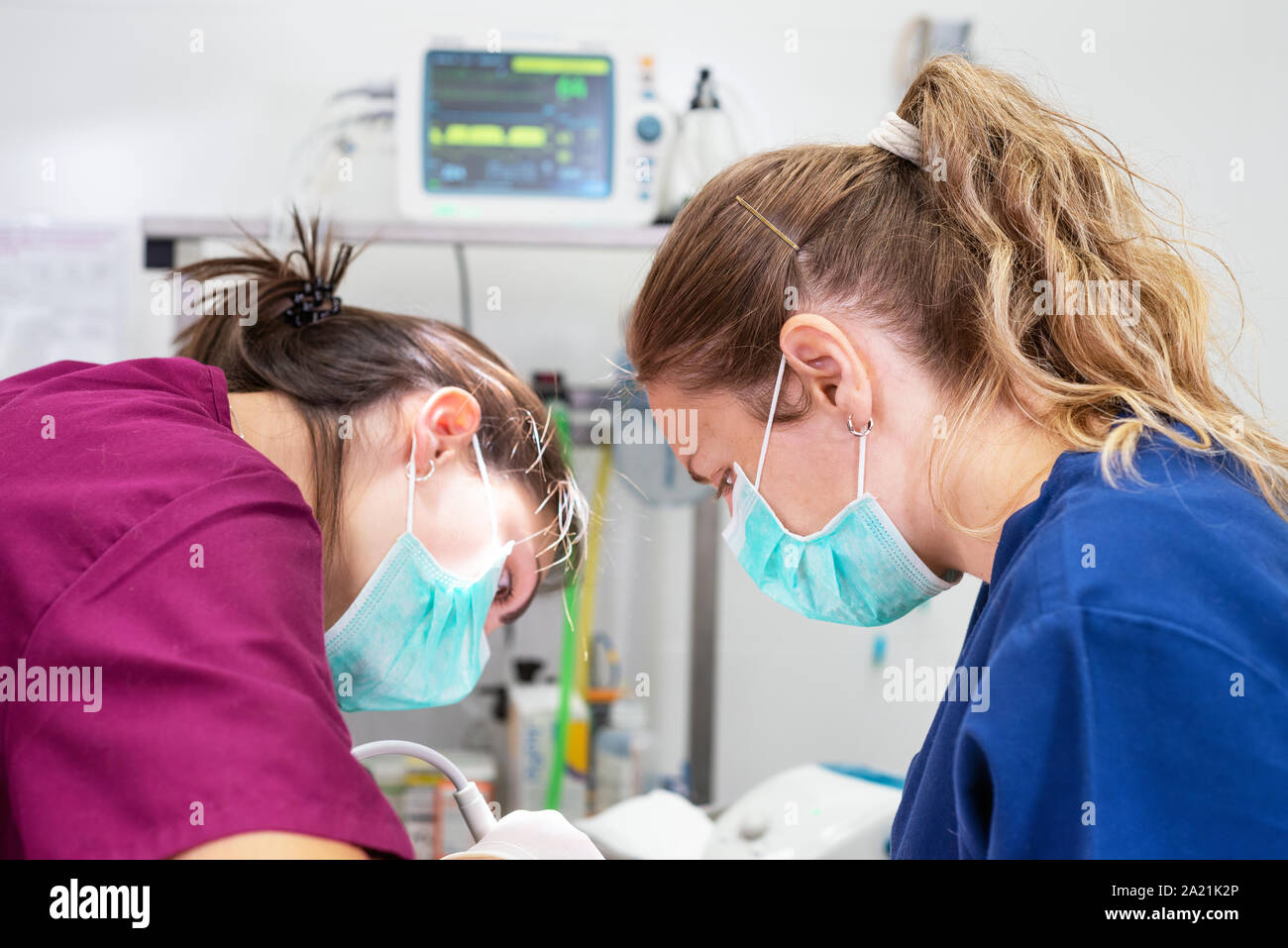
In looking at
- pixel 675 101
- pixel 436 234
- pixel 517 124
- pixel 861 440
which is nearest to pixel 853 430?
pixel 861 440

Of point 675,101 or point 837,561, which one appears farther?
point 675,101

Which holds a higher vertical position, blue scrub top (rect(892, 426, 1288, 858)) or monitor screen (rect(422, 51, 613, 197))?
monitor screen (rect(422, 51, 613, 197))

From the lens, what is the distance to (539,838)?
2.61ft

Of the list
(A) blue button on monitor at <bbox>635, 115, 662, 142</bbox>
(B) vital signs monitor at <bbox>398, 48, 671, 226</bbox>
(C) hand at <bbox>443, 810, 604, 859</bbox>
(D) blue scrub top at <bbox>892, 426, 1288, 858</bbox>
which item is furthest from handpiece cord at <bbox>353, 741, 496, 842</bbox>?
(A) blue button on monitor at <bbox>635, 115, 662, 142</bbox>

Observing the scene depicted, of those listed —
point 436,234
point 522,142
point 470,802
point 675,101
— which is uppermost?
point 675,101

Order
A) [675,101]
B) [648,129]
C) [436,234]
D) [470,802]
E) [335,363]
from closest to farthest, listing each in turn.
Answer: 1. [470,802]
2. [335,363]
3. [436,234]
4. [648,129]
5. [675,101]

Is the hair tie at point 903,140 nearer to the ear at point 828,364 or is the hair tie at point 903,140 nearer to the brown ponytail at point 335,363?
the ear at point 828,364

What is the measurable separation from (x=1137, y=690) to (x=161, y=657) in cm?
49

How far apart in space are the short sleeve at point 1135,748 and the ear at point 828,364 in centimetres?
28

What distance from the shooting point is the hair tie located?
2.72ft

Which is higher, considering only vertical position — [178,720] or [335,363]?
[335,363]

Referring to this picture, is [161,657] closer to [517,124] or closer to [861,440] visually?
[861,440]

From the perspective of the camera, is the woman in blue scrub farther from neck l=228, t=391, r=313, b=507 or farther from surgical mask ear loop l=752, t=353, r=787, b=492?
neck l=228, t=391, r=313, b=507
